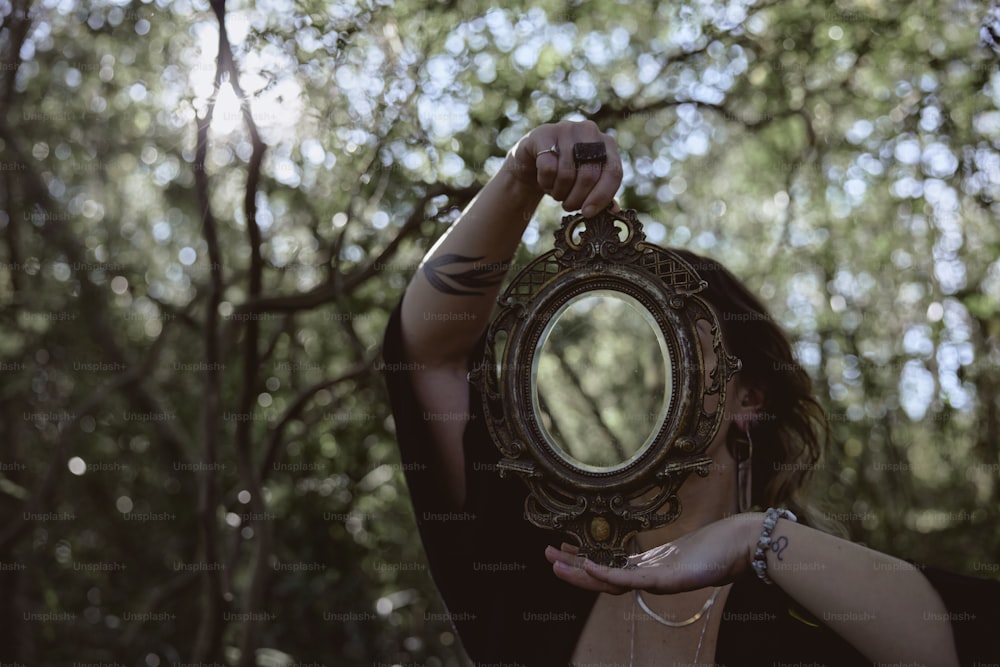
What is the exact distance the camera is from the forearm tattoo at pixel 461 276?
6.40 ft

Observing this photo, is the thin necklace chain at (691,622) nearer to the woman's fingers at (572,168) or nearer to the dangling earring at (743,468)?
the dangling earring at (743,468)

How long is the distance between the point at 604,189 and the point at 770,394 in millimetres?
627

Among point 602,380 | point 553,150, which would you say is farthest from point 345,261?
point 553,150

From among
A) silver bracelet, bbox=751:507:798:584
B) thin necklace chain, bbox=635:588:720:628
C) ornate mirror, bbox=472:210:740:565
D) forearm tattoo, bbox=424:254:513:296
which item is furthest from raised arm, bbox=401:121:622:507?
silver bracelet, bbox=751:507:798:584

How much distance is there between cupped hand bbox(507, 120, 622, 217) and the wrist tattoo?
654 millimetres

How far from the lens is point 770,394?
2.00 meters

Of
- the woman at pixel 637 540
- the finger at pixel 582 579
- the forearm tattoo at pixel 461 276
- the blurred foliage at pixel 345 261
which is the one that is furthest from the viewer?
the blurred foliage at pixel 345 261

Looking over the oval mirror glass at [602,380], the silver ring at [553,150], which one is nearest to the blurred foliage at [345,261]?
the oval mirror glass at [602,380]

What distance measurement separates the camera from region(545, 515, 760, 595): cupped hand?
1525 mm

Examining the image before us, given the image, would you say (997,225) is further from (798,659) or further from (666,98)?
(798,659)

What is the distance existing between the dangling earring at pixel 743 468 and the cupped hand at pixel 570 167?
0.55 meters

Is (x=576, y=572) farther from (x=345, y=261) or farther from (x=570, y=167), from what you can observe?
(x=345, y=261)

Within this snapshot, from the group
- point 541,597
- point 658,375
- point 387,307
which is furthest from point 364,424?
point 541,597

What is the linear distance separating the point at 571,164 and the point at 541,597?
907mm
